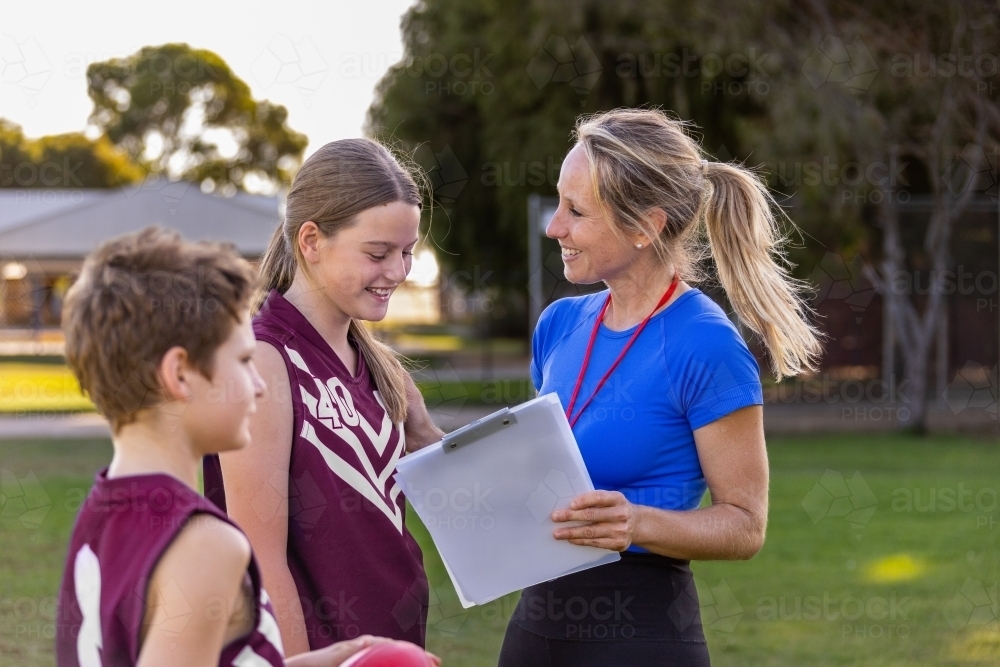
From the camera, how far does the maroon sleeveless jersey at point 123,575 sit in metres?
1.44

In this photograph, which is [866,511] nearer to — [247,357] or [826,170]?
[826,170]

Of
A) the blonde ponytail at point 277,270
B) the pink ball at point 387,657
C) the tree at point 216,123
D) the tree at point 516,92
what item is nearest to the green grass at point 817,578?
the blonde ponytail at point 277,270

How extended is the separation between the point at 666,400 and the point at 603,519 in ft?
0.96

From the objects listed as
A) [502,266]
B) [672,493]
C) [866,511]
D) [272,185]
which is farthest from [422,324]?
[672,493]

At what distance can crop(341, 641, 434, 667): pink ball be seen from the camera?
64.6 inches

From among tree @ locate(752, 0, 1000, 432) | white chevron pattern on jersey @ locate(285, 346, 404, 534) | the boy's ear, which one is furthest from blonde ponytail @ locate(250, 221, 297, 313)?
tree @ locate(752, 0, 1000, 432)

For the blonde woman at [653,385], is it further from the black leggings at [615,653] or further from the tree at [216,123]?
the tree at [216,123]

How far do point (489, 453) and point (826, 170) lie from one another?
11841 mm

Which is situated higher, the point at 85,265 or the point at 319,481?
the point at 85,265

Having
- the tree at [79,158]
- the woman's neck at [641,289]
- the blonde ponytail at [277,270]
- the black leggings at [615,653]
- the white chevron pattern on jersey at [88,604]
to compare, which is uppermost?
the blonde ponytail at [277,270]

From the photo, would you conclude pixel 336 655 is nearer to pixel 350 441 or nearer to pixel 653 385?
pixel 350 441

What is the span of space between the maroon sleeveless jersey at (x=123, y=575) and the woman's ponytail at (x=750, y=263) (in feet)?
4.40

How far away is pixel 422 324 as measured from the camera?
1887 inches

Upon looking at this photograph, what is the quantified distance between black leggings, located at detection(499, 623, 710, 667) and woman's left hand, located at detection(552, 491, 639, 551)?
24 cm
